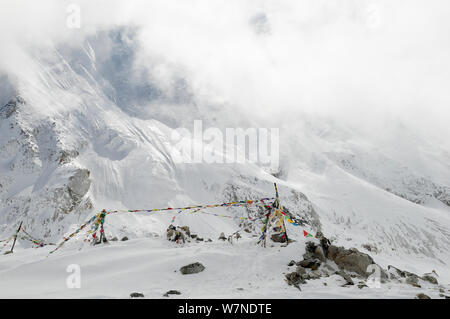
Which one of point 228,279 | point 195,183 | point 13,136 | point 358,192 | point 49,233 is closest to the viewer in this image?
point 228,279

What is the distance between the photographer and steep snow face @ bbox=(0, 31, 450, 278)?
70.6m

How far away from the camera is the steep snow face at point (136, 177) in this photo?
70.6m

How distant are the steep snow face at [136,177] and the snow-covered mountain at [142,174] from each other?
35 cm

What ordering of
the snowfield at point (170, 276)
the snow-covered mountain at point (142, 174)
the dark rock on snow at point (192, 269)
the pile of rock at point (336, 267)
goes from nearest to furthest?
the snowfield at point (170, 276) < the pile of rock at point (336, 267) < the dark rock on snow at point (192, 269) < the snow-covered mountain at point (142, 174)

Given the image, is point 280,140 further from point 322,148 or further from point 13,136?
point 13,136

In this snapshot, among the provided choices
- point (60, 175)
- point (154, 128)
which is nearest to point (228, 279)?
point (60, 175)

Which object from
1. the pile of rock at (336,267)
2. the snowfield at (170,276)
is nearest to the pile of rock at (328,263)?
the pile of rock at (336,267)

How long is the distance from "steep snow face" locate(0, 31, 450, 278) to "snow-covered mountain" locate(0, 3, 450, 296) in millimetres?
354

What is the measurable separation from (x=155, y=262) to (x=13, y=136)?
87717mm

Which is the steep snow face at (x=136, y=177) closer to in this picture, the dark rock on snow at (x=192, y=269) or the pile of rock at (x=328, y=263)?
the pile of rock at (x=328, y=263)

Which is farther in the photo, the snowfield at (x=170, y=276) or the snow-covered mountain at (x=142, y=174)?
the snow-covered mountain at (x=142, y=174)

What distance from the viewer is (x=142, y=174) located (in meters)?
86.4

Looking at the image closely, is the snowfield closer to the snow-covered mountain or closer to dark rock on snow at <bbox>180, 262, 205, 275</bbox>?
dark rock on snow at <bbox>180, 262, 205, 275</bbox>

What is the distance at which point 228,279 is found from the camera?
15.8 metres
